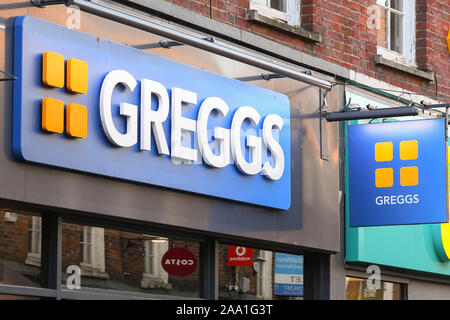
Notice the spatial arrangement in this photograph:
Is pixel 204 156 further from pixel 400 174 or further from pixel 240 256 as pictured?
pixel 400 174

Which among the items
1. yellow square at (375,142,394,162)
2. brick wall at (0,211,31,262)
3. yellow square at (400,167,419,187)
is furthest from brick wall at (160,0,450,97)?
brick wall at (0,211,31,262)

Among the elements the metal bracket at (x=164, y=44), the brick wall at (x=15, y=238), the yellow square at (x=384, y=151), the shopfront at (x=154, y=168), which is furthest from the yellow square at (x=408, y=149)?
the brick wall at (x=15, y=238)

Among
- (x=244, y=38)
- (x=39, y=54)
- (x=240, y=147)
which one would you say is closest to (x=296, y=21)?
(x=244, y=38)

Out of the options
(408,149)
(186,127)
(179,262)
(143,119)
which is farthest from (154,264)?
(408,149)

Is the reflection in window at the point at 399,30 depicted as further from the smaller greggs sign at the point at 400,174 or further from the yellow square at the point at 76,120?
the yellow square at the point at 76,120

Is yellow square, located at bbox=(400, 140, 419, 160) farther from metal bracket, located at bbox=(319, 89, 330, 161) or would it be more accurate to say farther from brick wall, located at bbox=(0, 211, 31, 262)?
brick wall, located at bbox=(0, 211, 31, 262)

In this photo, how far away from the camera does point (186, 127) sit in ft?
35.7

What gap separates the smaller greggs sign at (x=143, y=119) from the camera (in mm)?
9406

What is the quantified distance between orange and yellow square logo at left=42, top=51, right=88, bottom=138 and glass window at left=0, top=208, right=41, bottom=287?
0.76 metres

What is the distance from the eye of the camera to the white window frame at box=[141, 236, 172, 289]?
10.9 m

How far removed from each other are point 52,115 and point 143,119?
1113mm

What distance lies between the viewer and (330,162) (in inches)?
508

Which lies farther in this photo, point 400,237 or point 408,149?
point 400,237
